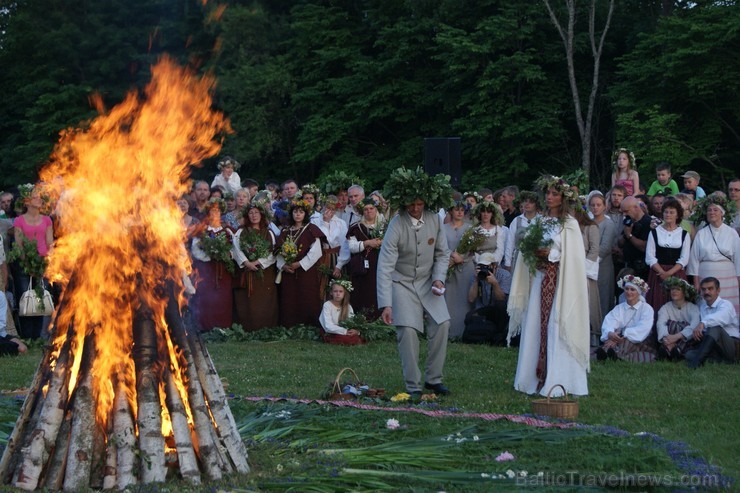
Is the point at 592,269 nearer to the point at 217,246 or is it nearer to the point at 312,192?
the point at 312,192

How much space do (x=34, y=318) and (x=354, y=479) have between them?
10.2 metres

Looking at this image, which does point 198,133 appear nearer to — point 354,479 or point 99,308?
point 99,308

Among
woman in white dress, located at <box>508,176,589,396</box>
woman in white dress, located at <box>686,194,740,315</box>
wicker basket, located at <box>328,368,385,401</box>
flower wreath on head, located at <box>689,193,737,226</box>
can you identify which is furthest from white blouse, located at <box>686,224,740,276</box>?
wicker basket, located at <box>328,368,385,401</box>

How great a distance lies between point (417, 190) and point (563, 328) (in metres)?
2.28

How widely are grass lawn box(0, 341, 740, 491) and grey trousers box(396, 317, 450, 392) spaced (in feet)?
1.19

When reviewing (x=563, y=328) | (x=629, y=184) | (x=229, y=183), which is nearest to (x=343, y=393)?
(x=563, y=328)

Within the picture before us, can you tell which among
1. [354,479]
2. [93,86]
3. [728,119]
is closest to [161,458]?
[354,479]

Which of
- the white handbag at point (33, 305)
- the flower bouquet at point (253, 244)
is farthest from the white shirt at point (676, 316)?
the white handbag at point (33, 305)

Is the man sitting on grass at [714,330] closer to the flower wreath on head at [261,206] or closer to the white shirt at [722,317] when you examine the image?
the white shirt at [722,317]

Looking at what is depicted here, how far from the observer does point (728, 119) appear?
30.6 meters

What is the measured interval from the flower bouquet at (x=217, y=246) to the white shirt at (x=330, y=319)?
1762mm

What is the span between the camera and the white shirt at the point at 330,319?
17203 mm

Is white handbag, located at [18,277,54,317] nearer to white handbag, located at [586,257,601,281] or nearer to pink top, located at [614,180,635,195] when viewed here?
white handbag, located at [586,257,601,281]

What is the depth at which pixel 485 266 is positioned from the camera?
1739 cm
